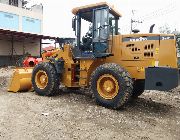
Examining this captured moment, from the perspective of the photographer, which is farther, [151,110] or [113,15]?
[113,15]

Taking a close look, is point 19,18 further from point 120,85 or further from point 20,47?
point 120,85

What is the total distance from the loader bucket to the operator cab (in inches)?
85.8

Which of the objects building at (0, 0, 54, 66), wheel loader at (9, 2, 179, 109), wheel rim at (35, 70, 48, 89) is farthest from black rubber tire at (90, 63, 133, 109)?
building at (0, 0, 54, 66)

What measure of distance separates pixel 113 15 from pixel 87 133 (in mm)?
4723

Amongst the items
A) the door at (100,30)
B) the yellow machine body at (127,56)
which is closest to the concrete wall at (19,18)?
the yellow machine body at (127,56)

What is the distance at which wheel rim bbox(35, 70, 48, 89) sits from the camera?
9.80 m

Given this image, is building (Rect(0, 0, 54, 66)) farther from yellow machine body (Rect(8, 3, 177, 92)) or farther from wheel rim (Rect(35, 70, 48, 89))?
yellow machine body (Rect(8, 3, 177, 92))

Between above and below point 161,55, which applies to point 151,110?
below

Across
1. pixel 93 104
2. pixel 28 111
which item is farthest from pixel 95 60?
pixel 28 111

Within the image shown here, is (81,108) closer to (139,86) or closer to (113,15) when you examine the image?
(139,86)

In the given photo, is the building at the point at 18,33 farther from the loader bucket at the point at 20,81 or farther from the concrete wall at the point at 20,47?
the loader bucket at the point at 20,81

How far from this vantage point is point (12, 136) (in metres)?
5.47

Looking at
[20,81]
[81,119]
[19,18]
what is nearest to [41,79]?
[20,81]

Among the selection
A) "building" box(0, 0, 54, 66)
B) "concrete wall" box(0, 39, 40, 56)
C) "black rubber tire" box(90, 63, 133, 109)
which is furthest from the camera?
"concrete wall" box(0, 39, 40, 56)
